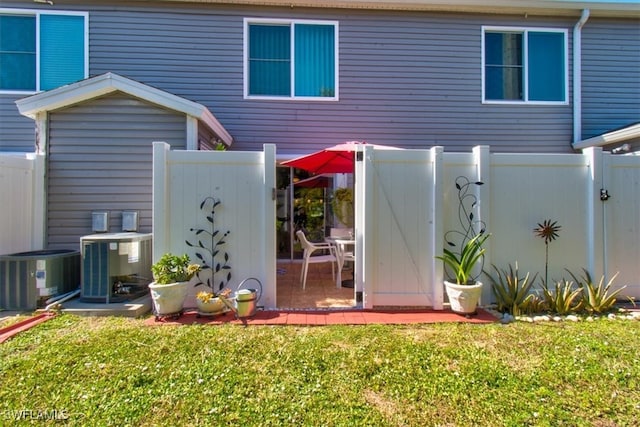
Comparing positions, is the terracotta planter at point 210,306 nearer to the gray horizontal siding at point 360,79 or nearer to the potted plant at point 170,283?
the potted plant at point 170,283

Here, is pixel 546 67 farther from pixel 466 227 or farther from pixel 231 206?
pixel 231 206

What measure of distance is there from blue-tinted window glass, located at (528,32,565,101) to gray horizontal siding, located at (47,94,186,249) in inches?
289

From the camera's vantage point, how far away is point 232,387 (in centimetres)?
249

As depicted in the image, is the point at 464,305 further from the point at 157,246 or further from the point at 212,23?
the point at 212,23

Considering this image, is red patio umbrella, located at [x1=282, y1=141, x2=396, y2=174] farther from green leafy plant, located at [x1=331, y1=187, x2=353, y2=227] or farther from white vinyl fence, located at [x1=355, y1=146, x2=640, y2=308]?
white vinyl fence, located at [x1=355, y1=146, x2=640, y2=308]

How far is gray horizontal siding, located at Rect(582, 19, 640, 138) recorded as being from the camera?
7148mm

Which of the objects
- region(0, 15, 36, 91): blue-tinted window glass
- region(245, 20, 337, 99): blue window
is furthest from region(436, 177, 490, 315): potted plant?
region(0, 15, 36, 91): blue-tinted window glass

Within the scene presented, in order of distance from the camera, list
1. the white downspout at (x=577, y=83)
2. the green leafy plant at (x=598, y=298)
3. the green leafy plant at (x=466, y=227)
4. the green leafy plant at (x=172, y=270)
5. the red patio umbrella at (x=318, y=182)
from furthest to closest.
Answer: the red patio umbrella at (x=318, y=182) < the white downspout at (x=577, y=83) < the green leafy plant at (x=466, y=227) < the green leafy plant at (x=598, y=298) < the green leafy plant at (x=172, y=270)

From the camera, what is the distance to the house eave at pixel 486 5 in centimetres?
666

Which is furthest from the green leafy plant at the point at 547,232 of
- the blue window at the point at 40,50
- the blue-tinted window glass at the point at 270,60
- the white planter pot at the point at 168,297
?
the blue window at the point at 40,50

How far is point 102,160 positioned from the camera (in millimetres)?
5074

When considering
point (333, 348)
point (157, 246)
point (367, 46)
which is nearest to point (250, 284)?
point (157, 246)

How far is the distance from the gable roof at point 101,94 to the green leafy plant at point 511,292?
15.7ft

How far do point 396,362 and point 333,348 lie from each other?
1.91ft
